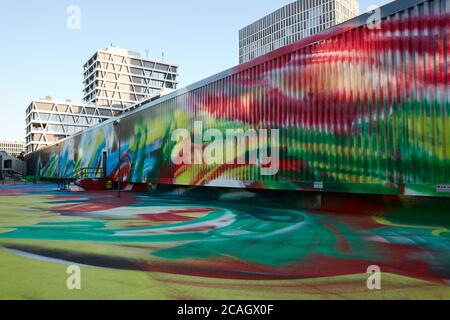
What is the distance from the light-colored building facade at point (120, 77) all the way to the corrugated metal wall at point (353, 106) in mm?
97442

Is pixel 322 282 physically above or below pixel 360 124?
below

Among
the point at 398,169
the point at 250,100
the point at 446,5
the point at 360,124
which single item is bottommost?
the point at 398,169

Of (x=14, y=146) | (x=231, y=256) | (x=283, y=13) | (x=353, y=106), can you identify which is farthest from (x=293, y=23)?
(x=14, y=146)

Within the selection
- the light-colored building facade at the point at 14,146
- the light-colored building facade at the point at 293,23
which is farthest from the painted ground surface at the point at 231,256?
the light-colored building facade at the point at 14,146

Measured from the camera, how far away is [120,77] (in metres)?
111

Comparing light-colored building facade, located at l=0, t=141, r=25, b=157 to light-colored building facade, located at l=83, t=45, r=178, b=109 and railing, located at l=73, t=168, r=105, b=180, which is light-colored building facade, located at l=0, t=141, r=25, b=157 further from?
railing, located at l=73, t=168, r=105, b=180

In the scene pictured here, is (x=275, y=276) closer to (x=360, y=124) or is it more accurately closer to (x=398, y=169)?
(x=398, y=169)

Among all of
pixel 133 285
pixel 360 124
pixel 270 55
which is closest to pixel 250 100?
pixel 270 55

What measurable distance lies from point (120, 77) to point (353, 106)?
112 metres

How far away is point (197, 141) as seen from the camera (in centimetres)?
1462

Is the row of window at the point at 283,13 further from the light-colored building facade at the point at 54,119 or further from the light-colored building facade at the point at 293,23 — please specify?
the light-colored building facade at the point at 54,119

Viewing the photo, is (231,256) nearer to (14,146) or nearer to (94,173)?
(94,173)

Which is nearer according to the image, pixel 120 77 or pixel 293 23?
pixel 293 23

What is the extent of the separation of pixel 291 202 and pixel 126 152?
45.8ft
